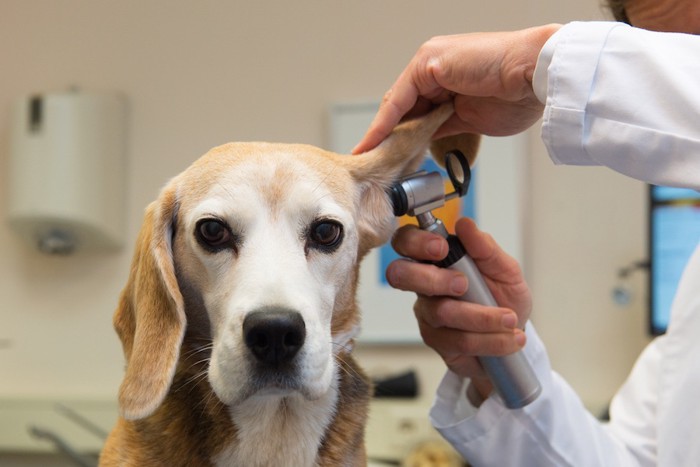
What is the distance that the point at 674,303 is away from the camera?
4.03ft

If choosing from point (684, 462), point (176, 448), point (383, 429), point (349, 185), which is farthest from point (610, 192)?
point (176, 448)

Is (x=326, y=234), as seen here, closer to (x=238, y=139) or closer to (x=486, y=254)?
(x=486, y=254)

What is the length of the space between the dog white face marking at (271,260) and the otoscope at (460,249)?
8cm

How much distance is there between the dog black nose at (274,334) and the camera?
0.76 meters

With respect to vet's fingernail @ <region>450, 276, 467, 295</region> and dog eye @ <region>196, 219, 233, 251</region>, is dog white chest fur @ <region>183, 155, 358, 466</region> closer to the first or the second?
dog eye @ <region>196, 219, 233, 251</region>

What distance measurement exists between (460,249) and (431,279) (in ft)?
0.20

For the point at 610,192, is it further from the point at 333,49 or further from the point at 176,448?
the point at 176,448

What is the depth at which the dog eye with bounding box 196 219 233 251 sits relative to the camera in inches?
34.3

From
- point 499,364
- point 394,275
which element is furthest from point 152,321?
point 499,364

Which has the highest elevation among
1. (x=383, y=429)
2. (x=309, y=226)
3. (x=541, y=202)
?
(x=309, y=226)

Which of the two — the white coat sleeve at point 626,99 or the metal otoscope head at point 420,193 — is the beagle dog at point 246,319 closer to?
the metal otoscope head at point 420,193

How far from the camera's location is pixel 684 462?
1.07 m

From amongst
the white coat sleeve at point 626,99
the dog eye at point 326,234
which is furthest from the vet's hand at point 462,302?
the white coat sleeve at point 626,99

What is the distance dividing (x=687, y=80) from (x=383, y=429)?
1.84m
